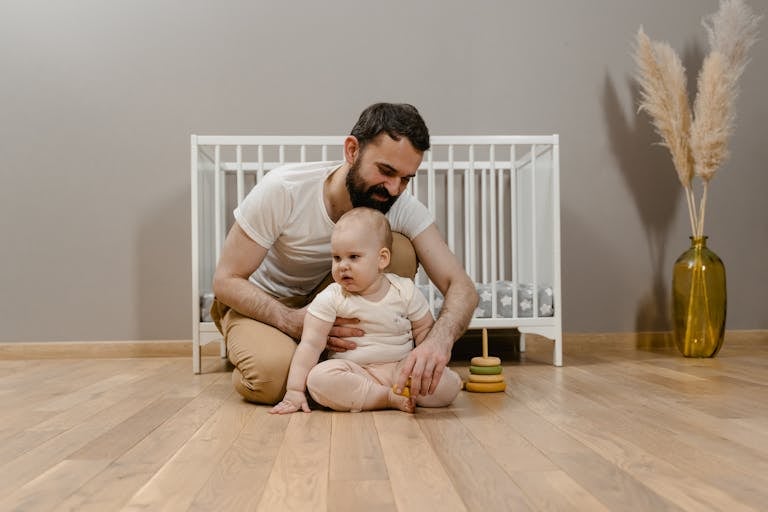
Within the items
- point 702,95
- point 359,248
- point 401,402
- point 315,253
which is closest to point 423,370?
point 401,402

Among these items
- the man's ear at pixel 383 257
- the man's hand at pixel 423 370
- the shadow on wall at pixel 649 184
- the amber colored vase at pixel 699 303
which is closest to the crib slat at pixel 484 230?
the shadow on wall at pixel 649 184

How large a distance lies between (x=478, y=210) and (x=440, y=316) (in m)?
1.37

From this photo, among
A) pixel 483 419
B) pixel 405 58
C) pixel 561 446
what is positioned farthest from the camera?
pixel 405 58

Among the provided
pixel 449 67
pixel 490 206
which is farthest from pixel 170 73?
pixel 490 206

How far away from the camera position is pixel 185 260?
298 cm

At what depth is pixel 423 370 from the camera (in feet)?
5.32

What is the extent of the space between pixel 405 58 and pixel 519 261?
99 centimetres

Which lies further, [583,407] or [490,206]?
[490,206]

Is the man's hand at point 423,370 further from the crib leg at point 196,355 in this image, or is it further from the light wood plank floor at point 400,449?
the crib leg at point 196,355

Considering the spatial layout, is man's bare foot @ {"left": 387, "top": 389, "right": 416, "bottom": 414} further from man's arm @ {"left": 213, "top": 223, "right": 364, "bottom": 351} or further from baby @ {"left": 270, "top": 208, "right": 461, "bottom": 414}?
man's arm @ {"left": 213, "top": 223, "right": 364, "bottom": 351}

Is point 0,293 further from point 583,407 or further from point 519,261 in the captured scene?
point 583,407

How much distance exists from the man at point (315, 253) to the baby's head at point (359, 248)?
0.32ft

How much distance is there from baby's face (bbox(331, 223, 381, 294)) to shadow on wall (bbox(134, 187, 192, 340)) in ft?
4.75

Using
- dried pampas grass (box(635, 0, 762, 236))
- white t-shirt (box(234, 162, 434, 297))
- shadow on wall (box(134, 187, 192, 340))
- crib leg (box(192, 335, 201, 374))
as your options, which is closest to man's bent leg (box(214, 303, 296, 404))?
white t-shirt (box(234, 162, 434, 297))
